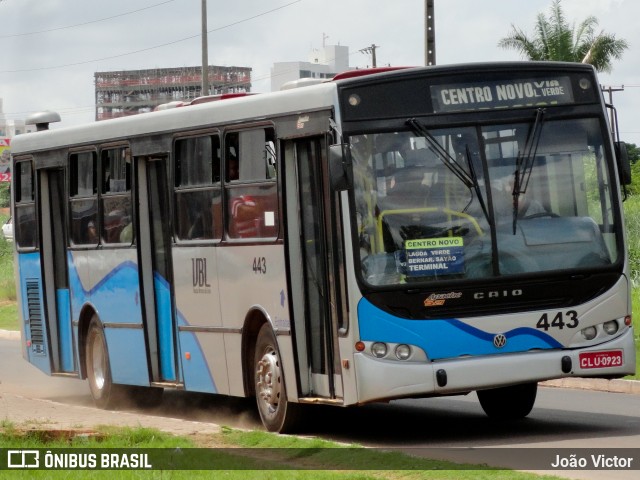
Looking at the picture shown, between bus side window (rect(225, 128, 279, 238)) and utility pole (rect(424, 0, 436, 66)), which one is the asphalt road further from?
utility pole (rect(424, 0, 436, 66))

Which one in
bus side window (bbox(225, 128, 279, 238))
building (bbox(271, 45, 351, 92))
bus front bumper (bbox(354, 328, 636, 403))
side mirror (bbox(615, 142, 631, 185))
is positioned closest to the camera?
bus front bumper (bbox(354, 328, 636, 403))

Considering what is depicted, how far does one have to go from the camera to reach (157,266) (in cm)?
1567

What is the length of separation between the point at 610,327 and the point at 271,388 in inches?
119

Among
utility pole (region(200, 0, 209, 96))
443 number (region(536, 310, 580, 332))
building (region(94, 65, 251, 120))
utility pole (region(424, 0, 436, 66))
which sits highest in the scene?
building (region(94, 65, 251, 120))

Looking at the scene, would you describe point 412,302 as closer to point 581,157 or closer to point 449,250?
point 449,250

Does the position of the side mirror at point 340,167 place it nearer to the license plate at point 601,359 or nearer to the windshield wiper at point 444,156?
the windshield wiper at point 444,156

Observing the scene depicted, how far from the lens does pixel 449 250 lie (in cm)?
1202

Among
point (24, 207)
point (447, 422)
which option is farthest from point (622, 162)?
point (24, 207)

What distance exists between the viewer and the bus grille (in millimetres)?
18750

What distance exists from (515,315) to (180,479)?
3673 mm

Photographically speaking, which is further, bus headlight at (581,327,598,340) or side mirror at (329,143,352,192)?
bus headlight at (581,327,598,340)

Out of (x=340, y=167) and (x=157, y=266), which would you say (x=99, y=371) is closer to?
(x=157, y=266)

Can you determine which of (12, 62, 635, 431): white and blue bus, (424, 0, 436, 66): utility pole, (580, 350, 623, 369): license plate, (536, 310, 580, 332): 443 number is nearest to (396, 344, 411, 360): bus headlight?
(12, 62, 635, 431): white and blue bus

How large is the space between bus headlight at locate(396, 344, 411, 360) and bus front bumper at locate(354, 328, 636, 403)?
59 mm
